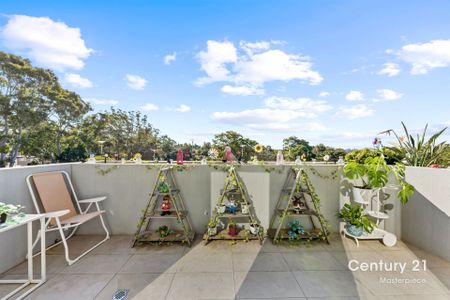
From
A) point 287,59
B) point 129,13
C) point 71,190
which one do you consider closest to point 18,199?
point 71,190

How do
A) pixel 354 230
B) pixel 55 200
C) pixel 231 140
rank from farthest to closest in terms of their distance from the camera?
pixel 231 140
pixel 354 230
pixel 55 200

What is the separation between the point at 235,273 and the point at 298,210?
153 centimetres

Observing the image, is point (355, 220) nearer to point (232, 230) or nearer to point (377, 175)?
point (377, 175)

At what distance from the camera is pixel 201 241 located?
10.4ft

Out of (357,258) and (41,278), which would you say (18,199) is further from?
(357,258)

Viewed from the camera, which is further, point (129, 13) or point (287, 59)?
point (287, 59)

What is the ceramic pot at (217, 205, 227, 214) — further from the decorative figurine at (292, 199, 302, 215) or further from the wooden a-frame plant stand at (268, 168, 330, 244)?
the decorative figurine at (292, 199, 302, 215)

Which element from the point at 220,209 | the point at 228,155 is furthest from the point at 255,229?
the point at 228,155

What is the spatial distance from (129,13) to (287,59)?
4.15m

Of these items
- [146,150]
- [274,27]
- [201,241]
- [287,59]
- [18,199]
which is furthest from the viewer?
[146,150]

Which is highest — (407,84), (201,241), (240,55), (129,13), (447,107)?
(129,13)

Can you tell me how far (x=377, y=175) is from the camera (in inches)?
117

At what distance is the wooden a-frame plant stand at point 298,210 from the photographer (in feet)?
10.2

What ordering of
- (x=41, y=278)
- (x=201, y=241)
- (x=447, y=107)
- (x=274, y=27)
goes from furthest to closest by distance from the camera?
(x=274, y=27)
(x=447, y=107)
(x=201, y=241)
(x=41, y=278)
